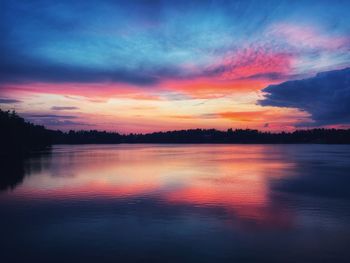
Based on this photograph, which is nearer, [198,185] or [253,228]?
[253,228]

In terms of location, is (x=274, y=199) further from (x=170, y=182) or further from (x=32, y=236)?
(x=32, y=236)

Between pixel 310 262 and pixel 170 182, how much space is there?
25.0 m

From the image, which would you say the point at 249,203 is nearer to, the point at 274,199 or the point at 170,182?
the point at 274,199

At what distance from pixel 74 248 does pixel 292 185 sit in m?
26.7

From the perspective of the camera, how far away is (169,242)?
15500mm

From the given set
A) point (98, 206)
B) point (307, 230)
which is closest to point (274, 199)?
point (307, 230)

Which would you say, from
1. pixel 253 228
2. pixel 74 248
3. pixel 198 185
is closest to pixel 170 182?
pixel 198 185

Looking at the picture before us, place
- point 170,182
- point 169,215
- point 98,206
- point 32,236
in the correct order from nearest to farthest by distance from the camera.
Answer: point 32,236, point 169,215, point 98,206, point 170,182

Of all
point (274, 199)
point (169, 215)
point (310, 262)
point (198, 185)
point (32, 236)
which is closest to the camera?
point (310, 262)

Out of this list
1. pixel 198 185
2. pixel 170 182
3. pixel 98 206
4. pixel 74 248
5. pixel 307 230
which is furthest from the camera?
pixel 170 182

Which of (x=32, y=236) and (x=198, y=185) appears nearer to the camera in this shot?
(x=32, y=236)

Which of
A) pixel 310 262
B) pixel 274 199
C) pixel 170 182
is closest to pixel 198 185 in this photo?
pixel 170 182

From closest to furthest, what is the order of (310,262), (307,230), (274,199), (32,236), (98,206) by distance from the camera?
(310,262) < (32,236) < (307,230) < (98,206) < (274,199)

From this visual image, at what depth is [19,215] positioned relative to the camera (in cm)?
2127
